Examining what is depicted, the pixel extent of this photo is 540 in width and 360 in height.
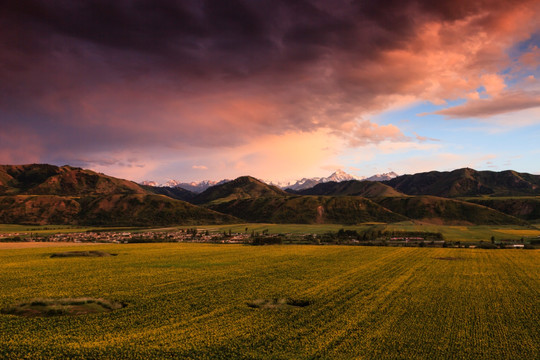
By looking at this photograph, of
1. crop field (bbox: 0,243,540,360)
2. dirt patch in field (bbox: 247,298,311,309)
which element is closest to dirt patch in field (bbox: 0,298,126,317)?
crop field (bbox: 0,243,540,360)

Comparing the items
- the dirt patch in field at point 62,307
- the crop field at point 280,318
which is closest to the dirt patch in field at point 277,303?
the crop field at point 280,318

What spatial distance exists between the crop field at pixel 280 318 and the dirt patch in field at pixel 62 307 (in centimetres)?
174

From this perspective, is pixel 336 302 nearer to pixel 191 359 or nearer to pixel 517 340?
pixel 517 340

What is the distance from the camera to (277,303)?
42906 mm

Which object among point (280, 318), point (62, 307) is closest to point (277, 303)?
point (280, 318)

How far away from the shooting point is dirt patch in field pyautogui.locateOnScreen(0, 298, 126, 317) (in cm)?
3769

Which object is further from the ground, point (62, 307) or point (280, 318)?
point (280, 318)

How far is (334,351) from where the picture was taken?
1032 inches

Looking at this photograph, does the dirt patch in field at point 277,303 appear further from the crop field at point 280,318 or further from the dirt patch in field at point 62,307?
the dirt patch in field at point 62,307

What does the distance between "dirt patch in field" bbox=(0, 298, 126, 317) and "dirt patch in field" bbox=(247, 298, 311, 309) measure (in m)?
17.2

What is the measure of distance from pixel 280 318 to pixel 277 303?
7109 millimetres

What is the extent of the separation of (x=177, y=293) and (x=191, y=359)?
25571mm

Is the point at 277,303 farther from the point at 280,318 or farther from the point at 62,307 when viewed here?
the point at 62,307

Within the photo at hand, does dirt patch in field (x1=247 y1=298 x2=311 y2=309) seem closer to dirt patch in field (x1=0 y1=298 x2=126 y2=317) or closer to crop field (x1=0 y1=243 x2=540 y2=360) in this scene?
crop field (x1=0 y1=243 x2=540 y2=360)
